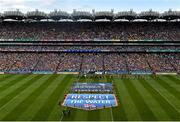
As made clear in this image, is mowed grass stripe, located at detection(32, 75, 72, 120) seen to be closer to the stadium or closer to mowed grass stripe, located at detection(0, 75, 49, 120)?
the stadium

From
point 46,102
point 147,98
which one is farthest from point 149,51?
point 46,102

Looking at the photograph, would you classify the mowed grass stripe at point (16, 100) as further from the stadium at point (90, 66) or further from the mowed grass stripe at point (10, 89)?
the mowed grass stripe at point (10, 89)

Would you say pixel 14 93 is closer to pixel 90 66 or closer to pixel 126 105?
pixel 126 105

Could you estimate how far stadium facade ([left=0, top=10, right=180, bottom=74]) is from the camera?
83.2 metres

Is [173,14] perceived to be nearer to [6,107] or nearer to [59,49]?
[59,49]

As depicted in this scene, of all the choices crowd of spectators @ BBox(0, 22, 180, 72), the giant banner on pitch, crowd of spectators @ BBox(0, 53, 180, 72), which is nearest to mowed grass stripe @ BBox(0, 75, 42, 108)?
the giant banner on pitch

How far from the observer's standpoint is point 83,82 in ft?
206

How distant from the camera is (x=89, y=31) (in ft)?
328

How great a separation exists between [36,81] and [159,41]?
44193 mm

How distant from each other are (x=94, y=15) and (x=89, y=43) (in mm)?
8767

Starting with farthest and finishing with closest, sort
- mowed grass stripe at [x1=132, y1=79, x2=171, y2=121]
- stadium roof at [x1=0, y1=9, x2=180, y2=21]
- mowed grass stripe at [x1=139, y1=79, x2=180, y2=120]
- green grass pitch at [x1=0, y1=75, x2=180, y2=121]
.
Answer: stadium roof at [x1=0, y1=9, x2=180, y2=21] < mowed grass stripe at [x1=139, y1=79, x2=180, y2=120] < green grass pitch at [x1=0, y1=75, x2=180, y2=121] < mowed grass stripe at [x1=132, y1=79, x2=171, y2=121]

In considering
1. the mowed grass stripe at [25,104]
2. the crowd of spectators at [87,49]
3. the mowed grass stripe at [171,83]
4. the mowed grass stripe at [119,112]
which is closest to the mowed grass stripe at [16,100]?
the mowed grass stripe at [25,104]

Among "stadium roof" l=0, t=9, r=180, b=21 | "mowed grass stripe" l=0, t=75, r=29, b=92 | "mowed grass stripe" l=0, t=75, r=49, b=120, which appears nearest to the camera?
"mowed grass stripe" l=0, t=75, r=49, b=120

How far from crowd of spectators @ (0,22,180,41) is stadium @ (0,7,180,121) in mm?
295
